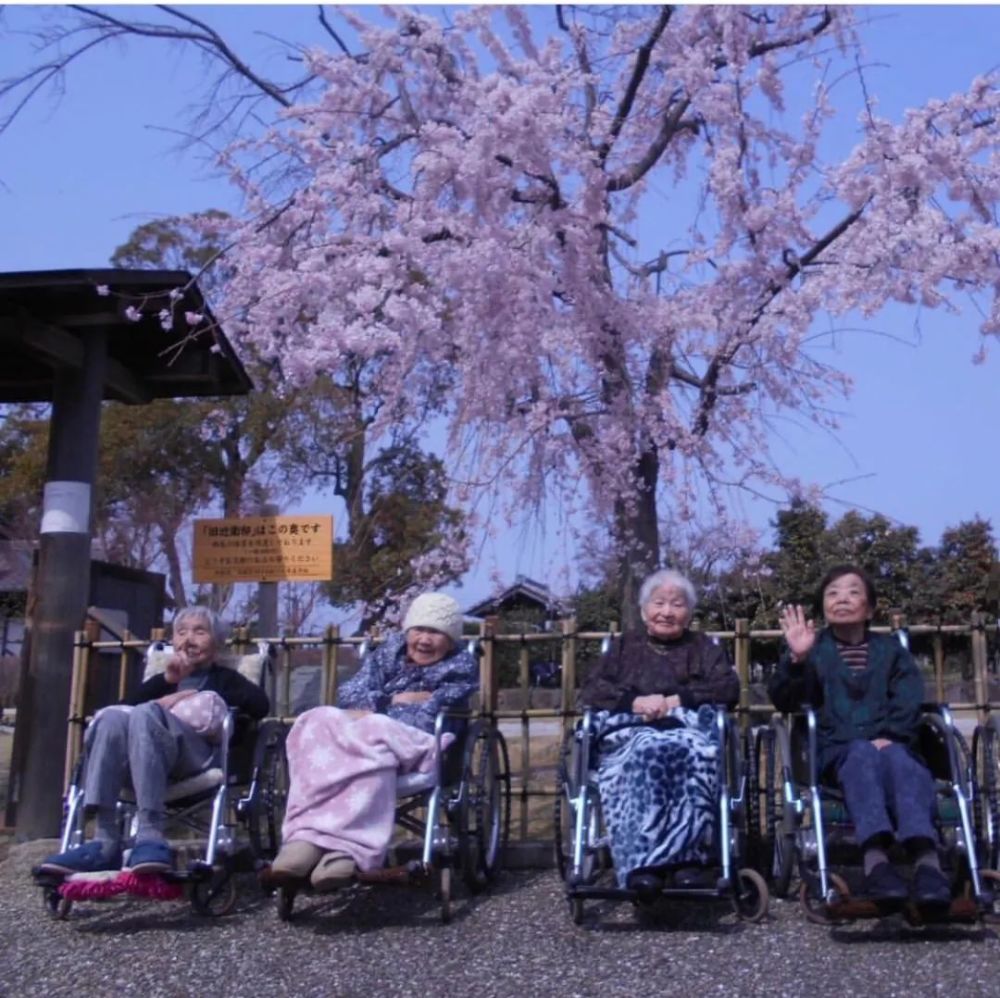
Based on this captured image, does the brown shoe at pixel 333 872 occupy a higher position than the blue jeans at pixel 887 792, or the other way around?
the blue jeans at pixel 887 792

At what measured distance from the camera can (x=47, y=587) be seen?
19.0ft

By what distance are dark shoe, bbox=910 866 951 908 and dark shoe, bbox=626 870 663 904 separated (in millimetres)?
681

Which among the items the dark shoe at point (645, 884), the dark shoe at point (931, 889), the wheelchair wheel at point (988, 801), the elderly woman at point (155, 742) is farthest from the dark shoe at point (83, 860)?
the wheelchair wheel at point (988, 801)

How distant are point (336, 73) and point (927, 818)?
5.12 m

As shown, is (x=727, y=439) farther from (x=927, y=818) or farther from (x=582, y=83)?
(x=927, y=818)

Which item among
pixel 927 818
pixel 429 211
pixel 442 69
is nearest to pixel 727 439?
pixel 429 211

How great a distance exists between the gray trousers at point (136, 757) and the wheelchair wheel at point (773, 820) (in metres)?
1.92

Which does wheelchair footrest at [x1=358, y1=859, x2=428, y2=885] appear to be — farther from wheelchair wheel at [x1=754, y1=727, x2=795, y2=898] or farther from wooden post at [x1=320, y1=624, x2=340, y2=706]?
wooden post at [x1=320, y1=624, x2=340, y2=706]

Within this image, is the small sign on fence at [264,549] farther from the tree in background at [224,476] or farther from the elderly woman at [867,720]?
the tree in background at [224,476]

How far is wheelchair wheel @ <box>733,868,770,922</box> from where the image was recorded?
3770mm

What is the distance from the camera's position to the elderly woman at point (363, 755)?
12.4ft

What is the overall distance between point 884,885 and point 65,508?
3.96 m

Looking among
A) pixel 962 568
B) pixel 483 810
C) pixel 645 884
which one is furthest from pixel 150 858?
pixel 962 568

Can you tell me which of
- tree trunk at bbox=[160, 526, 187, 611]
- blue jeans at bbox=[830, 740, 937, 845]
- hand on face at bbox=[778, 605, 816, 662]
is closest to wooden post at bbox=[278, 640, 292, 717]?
hand on face at bbox=[778, 605, 816, 662]
